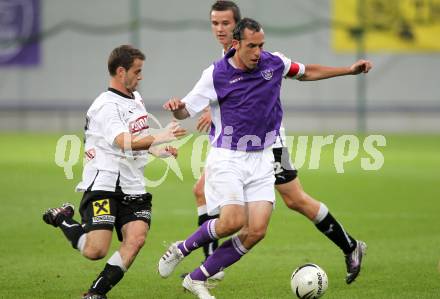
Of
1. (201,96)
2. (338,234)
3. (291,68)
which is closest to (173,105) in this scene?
(201,96)

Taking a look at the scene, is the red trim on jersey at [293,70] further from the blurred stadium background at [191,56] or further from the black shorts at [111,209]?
the blurred stadium background at [191,56]

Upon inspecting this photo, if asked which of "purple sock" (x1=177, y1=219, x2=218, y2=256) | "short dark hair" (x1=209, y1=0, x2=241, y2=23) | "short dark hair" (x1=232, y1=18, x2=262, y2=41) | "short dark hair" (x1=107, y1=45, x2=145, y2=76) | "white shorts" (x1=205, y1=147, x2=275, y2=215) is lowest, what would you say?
"purple sock" (x1=177, y1=219, x2=218, y2=256)

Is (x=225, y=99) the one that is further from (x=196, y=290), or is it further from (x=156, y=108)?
(x=156, y=108)

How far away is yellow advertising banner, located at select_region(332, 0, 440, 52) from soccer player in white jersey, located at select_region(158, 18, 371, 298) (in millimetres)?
21597

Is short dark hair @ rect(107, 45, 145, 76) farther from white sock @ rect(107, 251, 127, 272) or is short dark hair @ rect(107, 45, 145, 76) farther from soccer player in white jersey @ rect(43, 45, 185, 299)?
white sock @ rect(107, 251, 127, 272)

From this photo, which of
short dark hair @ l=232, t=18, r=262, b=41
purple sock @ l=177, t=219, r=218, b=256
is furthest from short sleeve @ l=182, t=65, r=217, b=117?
purple sock @ l=177, t=219, r=218, b=256

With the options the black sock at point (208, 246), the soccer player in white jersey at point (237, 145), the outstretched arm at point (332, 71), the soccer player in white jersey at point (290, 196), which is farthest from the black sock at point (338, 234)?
the outstretched arm at point (332, 71)

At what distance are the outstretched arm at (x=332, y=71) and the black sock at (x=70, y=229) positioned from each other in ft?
7.60

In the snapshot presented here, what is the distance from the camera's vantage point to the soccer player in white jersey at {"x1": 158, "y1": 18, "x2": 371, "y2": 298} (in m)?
7.58

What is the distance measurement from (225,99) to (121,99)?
874 millimetres

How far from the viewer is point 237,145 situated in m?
7.71

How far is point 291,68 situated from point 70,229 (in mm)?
2310

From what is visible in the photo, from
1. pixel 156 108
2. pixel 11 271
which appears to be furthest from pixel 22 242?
pixel 156 108

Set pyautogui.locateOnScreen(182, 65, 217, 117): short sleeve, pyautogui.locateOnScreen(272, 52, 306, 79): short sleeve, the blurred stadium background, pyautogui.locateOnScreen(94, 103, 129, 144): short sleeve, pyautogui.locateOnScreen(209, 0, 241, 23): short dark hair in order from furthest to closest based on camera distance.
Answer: the blurred stadium background < pyautogui.locateOnScreen(209, 0, 241, 23): short dark hair < pyautogui.locateOnScreen(272, 52, 306, 79): short sleeve < pyautogui.locateOnScreen(182, 65, 217, 117): short sleeve < pyautogui.locateOnScreen(94, 103, 129, 144): short sleeve
